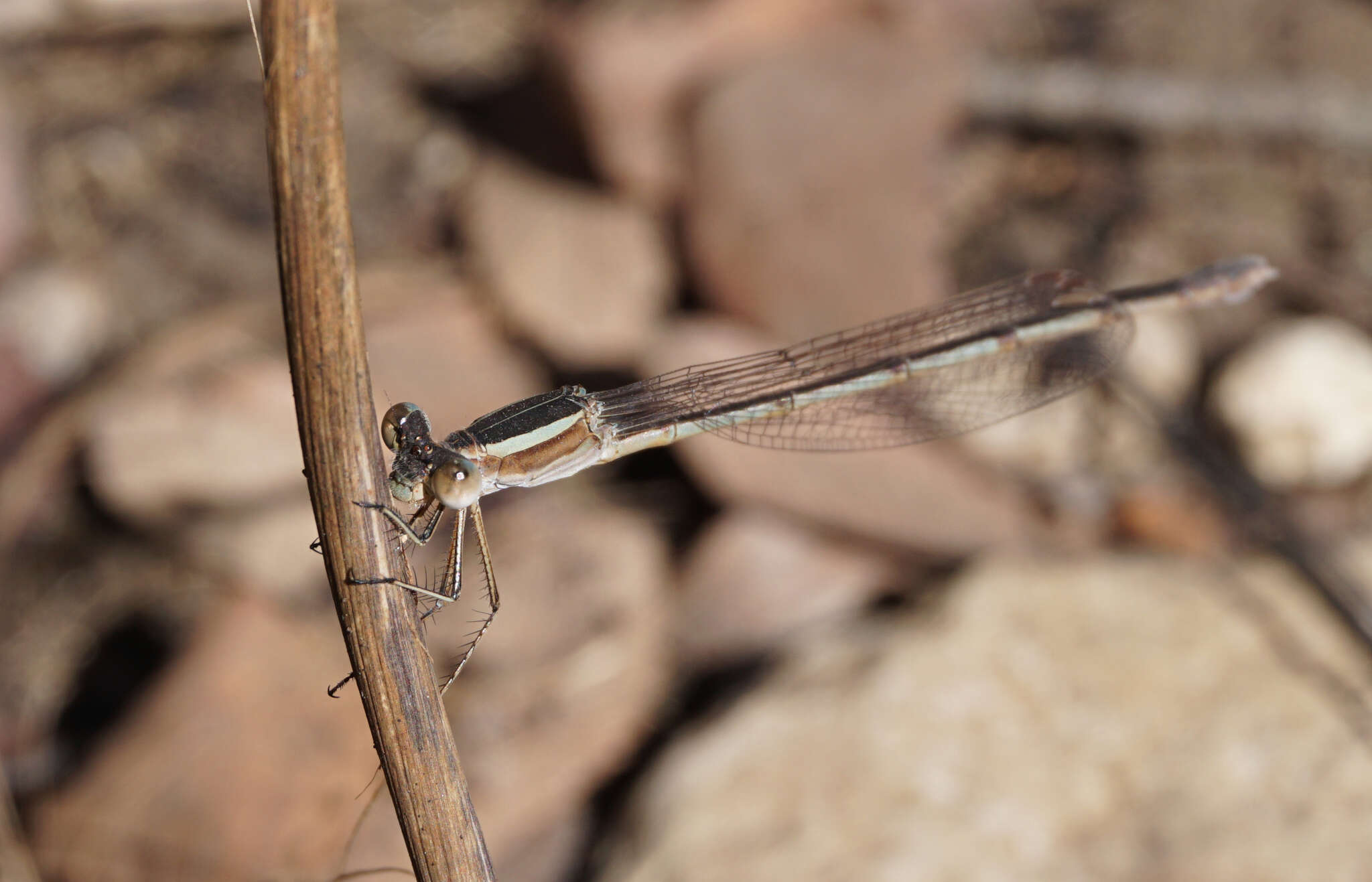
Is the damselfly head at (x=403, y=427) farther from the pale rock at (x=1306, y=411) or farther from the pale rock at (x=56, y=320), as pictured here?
the pale rock at (x=56, y=320)

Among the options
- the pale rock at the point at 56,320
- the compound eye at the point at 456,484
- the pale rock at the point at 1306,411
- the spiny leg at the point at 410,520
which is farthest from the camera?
the pale rock at the point at 56,320

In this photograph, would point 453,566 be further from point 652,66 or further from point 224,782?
point 652,66

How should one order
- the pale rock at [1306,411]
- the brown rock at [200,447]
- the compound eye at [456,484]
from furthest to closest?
the pale rock at [1306,411] < the brown rock at [200,447] < the compound eye at [456,484]

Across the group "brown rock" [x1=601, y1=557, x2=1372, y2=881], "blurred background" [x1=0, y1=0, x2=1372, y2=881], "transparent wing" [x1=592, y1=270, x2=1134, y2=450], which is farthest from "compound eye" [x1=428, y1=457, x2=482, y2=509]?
"brown rock" [x1=601, y1=557, x2=1372, y2=881]

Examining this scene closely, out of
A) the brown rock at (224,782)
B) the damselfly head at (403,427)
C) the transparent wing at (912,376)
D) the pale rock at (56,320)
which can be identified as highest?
the pale rock at (56,320)

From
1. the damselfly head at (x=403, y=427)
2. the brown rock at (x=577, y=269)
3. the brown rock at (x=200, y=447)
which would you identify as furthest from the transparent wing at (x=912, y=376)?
the brown rock at (x=200, y=447)

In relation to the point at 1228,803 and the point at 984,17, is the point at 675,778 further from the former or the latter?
the point at 984,17

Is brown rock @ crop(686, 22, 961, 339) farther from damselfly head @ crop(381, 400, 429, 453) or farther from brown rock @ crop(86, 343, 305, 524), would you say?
damselfly head @ crop(381, 400, 429, 453)
